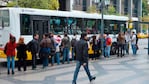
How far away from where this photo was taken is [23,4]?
4166 cm

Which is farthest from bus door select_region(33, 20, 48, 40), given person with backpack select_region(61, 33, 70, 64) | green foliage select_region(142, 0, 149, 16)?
green foliage select_region(142, 0, 149, 16)

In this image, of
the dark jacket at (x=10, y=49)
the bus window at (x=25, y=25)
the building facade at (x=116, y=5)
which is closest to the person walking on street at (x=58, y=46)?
the bus window at (x=25, y=25)

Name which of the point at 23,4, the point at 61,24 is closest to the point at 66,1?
the point at 23,4

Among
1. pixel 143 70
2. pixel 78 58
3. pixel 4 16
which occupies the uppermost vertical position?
pixel 4 16

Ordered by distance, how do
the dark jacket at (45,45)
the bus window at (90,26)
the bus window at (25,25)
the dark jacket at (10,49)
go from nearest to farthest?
the dark jacket at (10,49), the dark jacket at (45,45), the bus window at (25,25), the bus window at (90,26)

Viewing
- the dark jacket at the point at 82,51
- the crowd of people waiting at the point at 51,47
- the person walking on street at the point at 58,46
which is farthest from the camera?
the person walking on street at the point at 58,46

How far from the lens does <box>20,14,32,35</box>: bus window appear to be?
19441 millimetres

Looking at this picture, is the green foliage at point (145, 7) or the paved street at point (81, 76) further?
the green foliage at point (145, 7)

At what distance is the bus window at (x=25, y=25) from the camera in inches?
765

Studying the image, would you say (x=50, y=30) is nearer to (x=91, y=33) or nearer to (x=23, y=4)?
(x=91, y=33)

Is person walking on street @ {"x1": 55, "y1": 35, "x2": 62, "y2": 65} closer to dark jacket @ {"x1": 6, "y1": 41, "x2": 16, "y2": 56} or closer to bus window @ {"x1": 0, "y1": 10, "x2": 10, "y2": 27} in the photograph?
bus window @ {"x1": 0, "y1": 10, "x2": 10, "y2": 27}

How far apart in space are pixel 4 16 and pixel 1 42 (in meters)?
1.37

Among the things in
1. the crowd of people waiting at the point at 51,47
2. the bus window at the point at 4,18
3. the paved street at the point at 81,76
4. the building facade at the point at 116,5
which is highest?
the building facade at the point at 116,5

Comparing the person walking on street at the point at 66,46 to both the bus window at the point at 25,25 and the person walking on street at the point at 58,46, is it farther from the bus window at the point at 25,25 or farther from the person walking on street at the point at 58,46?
the bus window at the point at 25,25
